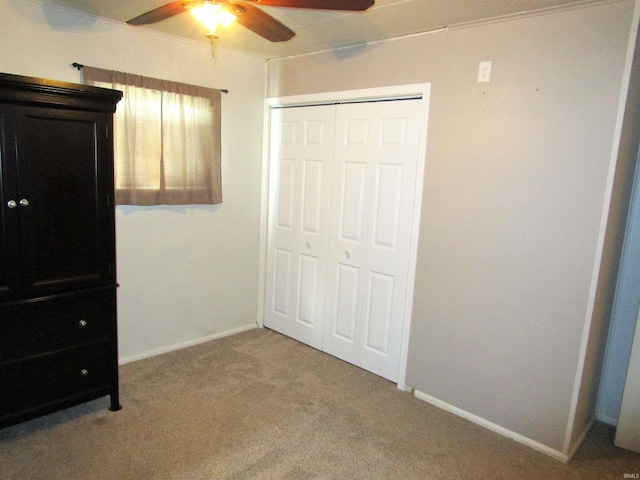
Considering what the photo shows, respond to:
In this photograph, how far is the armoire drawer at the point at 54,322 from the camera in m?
2.09

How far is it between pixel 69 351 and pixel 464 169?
2439 millimetres

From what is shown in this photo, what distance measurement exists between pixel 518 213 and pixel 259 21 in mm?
1652

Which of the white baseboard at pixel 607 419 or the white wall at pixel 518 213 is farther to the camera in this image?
the white baseboard at pixel 607 419

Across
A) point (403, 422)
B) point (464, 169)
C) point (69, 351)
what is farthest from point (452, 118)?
point (69, 351)

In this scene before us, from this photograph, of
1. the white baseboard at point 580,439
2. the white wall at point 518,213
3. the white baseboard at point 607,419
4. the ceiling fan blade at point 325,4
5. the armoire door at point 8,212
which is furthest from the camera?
the white baseboard at point 607,419

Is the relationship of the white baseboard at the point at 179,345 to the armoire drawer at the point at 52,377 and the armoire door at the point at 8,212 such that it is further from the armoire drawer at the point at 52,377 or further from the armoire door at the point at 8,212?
the armoire door at the point at 8,212

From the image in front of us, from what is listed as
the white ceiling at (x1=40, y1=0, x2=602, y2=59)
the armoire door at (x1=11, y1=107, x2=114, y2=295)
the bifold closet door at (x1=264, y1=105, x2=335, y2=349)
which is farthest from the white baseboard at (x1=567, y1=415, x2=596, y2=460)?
the armoire door at (x1=11, y1=107, x2=114, y2=295)

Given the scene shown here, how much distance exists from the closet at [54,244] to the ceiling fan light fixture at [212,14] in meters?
0.79

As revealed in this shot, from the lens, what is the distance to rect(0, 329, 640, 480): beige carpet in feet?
6.85

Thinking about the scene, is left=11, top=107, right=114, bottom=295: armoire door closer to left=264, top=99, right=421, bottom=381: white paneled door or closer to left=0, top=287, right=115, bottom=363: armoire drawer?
left=0, top=287, right=115, bottom=363: armoire drawer

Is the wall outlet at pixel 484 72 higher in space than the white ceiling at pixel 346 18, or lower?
lower

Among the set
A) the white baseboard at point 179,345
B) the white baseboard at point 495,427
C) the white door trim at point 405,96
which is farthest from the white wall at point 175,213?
the white baseboard at point 495,427

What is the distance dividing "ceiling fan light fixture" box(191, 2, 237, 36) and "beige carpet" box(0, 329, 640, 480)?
→ 2027 millimetres

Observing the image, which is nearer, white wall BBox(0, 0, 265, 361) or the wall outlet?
the wall outlet
